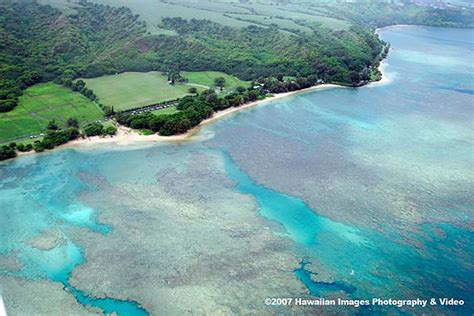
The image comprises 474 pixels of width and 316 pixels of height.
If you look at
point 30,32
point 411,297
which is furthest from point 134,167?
point 30,32

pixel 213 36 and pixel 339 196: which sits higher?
pixel 213 36

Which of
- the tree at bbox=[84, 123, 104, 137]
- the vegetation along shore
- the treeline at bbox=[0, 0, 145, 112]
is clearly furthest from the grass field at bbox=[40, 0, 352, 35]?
A: the tree at bbox=[84, 123, 104, 137]

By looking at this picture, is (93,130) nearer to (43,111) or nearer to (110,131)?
(110,131)

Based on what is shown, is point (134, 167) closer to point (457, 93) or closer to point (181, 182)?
point (181, 182)

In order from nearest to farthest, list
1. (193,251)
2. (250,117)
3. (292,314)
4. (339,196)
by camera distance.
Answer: (292,314) → (193,251) → (339,196) → (250,117)

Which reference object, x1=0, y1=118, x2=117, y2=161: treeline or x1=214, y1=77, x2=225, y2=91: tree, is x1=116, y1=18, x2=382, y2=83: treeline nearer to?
x1=214, y1=77, x2=225, y2=91: tree

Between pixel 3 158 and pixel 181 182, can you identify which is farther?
pixel 3 158

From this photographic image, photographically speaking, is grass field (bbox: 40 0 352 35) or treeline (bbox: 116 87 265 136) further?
grass field (bbox: 40 0 352 35)

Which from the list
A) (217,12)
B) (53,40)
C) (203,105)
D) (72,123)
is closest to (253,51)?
(217,12)
